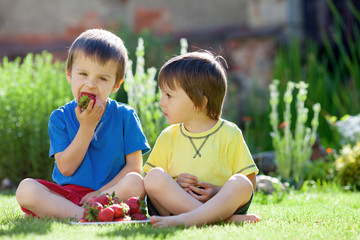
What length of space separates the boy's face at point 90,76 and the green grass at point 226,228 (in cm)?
→ 76

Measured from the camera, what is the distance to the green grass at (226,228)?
2.27 m

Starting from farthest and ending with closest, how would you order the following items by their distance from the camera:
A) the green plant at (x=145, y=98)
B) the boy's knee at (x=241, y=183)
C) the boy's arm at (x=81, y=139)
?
the green plant at (x=145, y=98) < the boy's arm at (x=81, y=139) < the boy's knee at (x=241, y=183)

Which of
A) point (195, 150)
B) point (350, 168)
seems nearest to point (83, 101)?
point (195, 150)

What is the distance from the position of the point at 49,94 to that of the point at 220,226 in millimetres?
2776

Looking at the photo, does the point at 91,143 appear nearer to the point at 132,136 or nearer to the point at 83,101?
the point at 132,136

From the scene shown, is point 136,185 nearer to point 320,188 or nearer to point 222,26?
point 320,188

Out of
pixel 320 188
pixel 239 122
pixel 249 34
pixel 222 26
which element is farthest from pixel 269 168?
pixel 222 26

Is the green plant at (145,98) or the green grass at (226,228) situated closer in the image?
the green grass at (226,228)

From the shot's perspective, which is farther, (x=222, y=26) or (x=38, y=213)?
(x=222, y=26)

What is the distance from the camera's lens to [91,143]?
124 inches

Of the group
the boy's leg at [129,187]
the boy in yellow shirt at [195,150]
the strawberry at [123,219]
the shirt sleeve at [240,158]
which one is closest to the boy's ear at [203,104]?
the boy in yellow shirt at [195,150]

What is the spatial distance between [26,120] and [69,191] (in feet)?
6.86

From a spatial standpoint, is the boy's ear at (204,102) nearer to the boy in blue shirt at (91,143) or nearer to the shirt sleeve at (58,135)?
the boy in blue shirt at (91,143)

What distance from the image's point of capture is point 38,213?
9.36 ft
